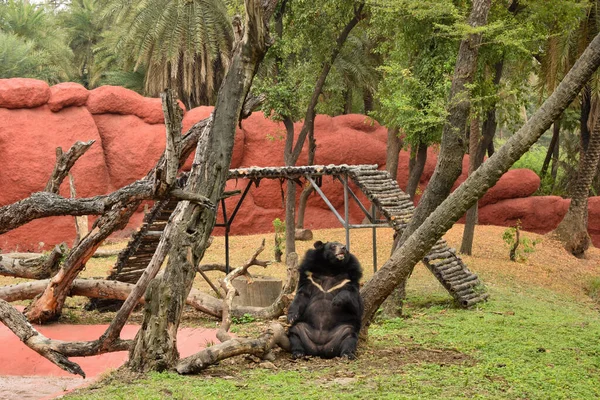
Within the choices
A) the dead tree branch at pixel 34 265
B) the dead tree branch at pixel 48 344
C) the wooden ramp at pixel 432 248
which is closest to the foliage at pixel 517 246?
the wooden ramp at pixel 432 248

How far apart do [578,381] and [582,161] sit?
1486cm

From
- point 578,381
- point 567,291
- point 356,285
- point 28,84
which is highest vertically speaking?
point 28,84

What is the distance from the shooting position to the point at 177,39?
2608 cm

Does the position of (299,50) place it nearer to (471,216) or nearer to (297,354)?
(471,216)

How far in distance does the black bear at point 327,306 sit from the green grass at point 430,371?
9.4 inches

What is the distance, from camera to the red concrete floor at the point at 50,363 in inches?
370

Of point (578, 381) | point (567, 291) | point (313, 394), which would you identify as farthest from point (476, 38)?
point (567, 291)

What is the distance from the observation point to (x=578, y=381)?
297 inches

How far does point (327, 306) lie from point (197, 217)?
6.11 feet

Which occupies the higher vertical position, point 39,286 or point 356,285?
point 356,285

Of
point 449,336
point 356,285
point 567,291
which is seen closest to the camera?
point 356,285

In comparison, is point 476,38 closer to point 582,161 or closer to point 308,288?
point 308,288

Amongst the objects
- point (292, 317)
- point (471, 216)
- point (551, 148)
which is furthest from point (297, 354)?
point (551, 148)

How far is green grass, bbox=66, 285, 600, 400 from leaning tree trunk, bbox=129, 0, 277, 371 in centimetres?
31
